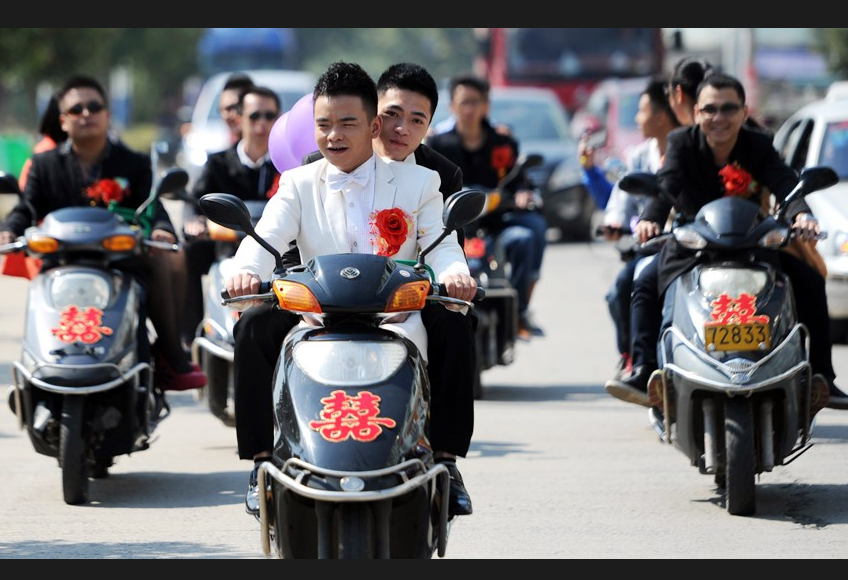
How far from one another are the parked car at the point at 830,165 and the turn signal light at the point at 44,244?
6183mm

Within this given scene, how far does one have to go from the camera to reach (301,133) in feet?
23.8

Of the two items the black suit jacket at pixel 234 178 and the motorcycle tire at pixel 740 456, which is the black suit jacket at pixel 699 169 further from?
the black suit jacket at pixel 234 178

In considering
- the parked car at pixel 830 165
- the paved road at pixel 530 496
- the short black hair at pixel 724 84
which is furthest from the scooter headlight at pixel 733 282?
the parked car at pixel 830 165

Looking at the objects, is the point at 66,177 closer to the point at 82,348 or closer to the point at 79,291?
the point at 79,291

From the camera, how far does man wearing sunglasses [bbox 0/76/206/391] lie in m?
8.20

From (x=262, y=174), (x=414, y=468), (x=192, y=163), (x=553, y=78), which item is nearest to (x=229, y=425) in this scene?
(x=262, y=174)

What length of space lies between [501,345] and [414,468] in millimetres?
5830

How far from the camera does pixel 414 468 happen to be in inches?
205

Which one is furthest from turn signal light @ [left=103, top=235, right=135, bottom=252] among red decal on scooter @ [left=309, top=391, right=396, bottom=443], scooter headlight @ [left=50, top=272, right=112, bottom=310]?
red decal on scooter @ [left=309, top=391, right=396, bottom=443]

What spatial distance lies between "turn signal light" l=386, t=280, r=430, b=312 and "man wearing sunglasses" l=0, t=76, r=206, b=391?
291cm

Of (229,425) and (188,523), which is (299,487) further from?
(229,425)

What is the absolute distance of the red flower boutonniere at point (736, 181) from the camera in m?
7.79

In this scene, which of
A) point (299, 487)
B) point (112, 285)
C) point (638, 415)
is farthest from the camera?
point (638, 415)

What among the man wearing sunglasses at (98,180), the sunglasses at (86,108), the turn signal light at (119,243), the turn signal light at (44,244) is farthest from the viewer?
the sunglasses at (86,108)
